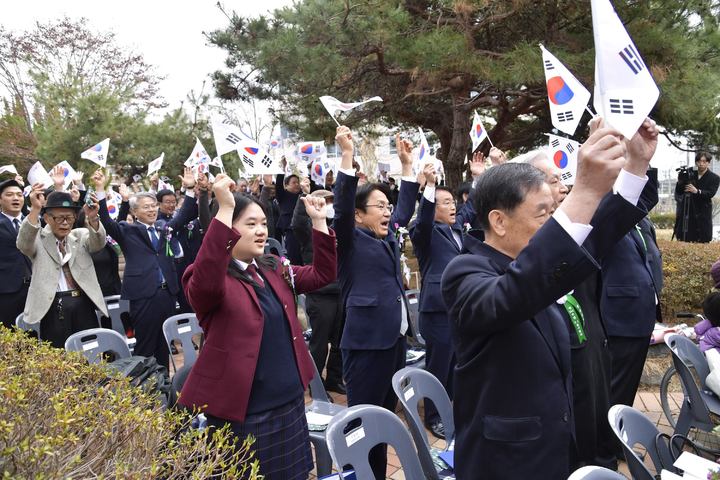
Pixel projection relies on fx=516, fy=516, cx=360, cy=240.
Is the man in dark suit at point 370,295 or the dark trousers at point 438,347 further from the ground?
the man in dark suit at point 370,295

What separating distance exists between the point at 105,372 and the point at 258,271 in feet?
2.62

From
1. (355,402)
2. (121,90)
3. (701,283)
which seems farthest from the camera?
(121,90)

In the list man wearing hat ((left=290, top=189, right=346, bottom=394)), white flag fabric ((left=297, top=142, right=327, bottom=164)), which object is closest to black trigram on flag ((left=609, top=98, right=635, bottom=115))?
man wearing hat ((left=290, top=189, right=346, bottom=394))

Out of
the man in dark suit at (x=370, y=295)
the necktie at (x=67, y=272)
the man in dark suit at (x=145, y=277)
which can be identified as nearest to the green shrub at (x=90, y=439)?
the man in dark suit at (x=370, y=295)

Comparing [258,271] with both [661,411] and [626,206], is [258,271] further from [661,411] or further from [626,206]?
[661,411]

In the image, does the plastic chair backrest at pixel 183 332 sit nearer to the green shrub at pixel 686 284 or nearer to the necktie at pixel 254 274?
the necktie at pixel 254 274

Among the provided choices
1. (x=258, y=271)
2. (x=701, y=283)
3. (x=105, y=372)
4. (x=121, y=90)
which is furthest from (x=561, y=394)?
(x=121, y=90)

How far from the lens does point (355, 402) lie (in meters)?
3.28

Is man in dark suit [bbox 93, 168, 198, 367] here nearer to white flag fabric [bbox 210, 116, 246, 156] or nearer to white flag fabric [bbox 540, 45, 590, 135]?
white flag fabric [bbox 210, 116, 246, 156]

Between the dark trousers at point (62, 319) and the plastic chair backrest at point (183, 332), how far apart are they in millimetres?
1008

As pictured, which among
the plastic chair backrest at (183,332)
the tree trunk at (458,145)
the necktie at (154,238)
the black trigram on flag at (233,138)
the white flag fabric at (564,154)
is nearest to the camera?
the plastic chair backrest at (183,332)

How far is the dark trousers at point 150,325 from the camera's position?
4848mm

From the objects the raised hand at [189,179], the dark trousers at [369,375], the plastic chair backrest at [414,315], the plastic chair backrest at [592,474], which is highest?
the raised hand at [189,179]

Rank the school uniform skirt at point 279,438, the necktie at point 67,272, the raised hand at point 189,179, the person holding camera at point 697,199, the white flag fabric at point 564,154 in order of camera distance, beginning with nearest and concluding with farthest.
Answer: the school uniform skirt at point 279,438, the white flag fabric at point 564,154, the necktie at point 67,272, the raised hand at point 189,179, the person holding camera at point 697,199
